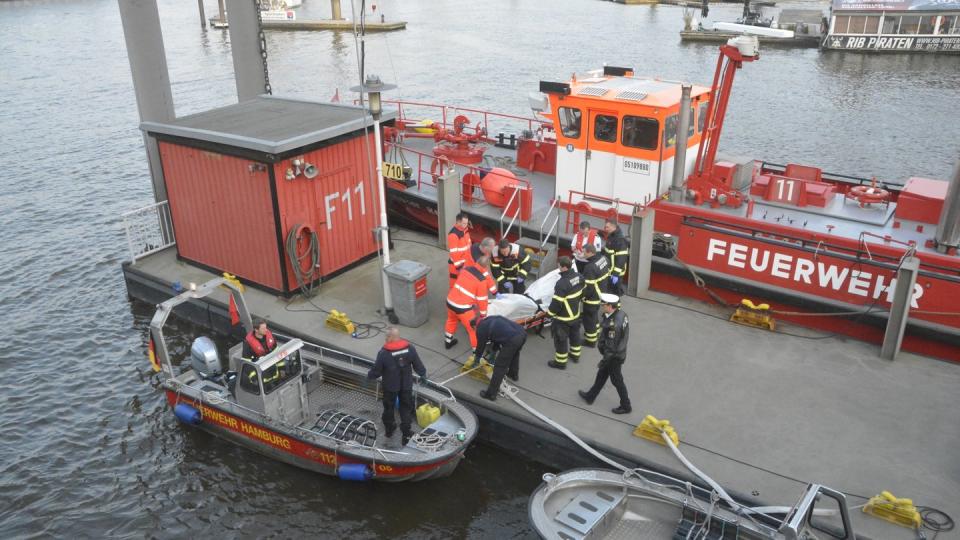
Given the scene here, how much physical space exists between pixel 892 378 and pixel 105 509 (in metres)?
10.3

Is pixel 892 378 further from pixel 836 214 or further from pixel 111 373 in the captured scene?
pixel 111 373

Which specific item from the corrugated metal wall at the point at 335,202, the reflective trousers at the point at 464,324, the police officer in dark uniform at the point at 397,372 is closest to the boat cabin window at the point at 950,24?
the corrugated metal wall at the point at 335,202

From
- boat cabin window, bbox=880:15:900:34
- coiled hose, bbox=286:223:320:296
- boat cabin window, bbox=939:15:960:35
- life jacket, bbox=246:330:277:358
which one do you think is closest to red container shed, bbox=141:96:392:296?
coiled hose, bbox=286:223:320:296

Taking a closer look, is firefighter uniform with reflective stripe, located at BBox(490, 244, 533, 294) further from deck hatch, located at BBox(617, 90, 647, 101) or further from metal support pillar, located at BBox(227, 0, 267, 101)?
metal support pillar, located at BBox(227, 0, 267, 101)

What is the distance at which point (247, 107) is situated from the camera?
13789mm

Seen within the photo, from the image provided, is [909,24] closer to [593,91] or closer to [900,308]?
[593,91]

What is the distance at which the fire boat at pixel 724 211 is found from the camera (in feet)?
33.1

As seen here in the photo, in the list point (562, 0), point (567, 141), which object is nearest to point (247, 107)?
point (567, 141)

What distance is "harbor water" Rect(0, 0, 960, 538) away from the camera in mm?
9188

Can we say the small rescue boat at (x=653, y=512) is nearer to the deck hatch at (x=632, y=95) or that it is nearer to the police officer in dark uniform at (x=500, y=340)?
the police officer in dark uniform at (x=500, y=340)

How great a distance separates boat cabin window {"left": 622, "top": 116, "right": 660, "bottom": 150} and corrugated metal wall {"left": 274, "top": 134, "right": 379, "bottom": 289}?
432 centimetres

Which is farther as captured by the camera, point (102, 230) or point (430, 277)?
point (102, 230)

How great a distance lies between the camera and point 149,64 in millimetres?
13812

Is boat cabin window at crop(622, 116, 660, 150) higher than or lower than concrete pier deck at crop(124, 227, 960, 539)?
higher
